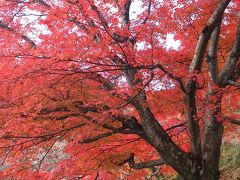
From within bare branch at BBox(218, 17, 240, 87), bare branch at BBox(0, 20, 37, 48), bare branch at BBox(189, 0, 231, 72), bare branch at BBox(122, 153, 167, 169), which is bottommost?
bare branch at BBox(122, 153, 167, 169)

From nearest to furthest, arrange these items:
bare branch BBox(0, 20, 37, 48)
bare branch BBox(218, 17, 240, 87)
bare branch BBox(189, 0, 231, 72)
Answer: bare branch BBox(189, 0, 231, 72) → bare branch BBox(218, 17, 240, 87) → bare branch BBox(0, 20, 37, 48)

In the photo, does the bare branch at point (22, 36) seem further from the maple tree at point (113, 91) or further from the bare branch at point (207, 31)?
the bare branch at point (207, 31)

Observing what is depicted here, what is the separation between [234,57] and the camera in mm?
6801

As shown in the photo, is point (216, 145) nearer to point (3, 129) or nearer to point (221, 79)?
point (221, 79)

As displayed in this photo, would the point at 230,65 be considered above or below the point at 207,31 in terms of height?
below

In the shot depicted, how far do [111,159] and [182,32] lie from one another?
13.8 feet

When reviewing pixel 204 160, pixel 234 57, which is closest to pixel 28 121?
pixel 204 160

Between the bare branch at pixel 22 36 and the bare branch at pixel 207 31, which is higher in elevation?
the bare branch at pixel 22 36

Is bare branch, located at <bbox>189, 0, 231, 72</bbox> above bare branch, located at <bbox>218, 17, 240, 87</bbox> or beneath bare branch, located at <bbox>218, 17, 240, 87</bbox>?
above

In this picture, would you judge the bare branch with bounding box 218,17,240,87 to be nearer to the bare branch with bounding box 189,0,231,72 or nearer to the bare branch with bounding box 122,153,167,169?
the bare branch with bounding box 189,0,231,72

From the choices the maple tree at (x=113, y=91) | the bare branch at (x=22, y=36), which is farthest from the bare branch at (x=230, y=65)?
the bare branch at (x=22, y=36)

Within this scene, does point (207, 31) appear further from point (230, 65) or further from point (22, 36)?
point (22, 36)

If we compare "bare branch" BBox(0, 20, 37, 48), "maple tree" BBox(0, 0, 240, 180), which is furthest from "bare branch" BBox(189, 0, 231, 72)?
"bare branch" BBox(0, 20, 37, 48)

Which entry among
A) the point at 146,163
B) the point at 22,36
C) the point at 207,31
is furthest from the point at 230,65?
the point at 22,36
